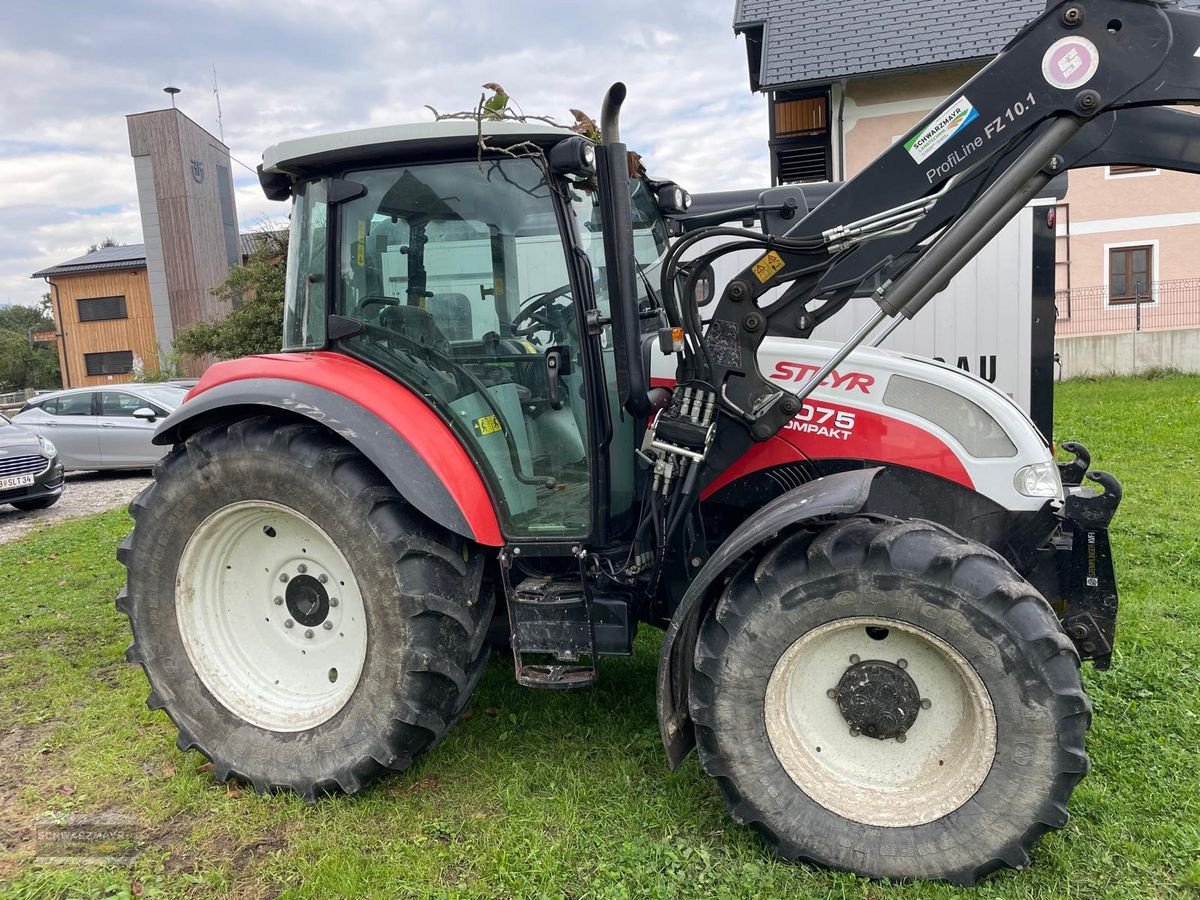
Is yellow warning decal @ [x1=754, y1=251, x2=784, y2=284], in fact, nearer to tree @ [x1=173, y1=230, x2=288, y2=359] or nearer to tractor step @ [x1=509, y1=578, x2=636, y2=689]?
tractor step @ [x1=509, y1=578, x2=636, y2=689]

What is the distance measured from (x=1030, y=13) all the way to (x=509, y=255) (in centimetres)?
1744

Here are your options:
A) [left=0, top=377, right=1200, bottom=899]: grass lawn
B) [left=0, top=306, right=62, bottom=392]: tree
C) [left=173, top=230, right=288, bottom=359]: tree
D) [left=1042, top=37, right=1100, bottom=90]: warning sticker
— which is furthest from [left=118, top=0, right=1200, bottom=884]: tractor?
[left=0, top=306, right=62, bottom=392]: tree

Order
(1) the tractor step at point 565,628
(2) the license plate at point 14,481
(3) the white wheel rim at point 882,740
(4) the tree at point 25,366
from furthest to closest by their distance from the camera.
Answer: (4) the tree at point 25,366
(2) the license plate at point 14,481
(1) the tractor step at point 565,628
(3) the white wheel rim at point 882,740

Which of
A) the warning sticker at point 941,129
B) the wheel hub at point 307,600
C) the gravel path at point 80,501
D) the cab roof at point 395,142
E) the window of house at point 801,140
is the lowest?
the gravel path at point 80,501

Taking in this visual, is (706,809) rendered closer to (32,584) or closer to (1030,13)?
(32,584)

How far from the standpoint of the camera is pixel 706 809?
2.91 meters

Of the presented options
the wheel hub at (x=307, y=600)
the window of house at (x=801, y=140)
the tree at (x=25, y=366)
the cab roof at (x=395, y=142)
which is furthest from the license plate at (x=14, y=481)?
the tree at (x=25, y=366)

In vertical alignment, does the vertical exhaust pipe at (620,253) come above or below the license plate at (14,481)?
above

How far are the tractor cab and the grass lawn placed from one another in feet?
3.07

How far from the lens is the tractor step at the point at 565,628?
9.98 feet

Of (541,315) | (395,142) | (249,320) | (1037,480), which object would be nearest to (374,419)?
(541,315)

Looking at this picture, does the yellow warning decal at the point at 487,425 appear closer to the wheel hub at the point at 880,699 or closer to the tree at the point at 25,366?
→ the wheel hub at the point at 880,699

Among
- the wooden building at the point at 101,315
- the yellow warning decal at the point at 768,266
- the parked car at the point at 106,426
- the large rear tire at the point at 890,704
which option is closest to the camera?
the large rear tire at the point at 890,704

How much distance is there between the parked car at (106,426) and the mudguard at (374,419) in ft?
34.1
